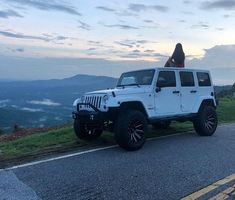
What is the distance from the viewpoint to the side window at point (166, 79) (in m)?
11.2

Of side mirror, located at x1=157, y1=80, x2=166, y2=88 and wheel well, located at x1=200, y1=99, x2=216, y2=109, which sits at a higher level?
side mirror, located at x1=157, y1=80, x2=166, y2=88

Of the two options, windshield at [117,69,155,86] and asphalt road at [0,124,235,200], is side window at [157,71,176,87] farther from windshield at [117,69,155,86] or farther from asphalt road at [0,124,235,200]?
asphalt road at [0,124,235,200]

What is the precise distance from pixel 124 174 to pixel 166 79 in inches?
172

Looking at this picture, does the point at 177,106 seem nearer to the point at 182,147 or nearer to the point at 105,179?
the point at 182,147

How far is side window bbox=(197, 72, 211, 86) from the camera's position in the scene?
41.4ft

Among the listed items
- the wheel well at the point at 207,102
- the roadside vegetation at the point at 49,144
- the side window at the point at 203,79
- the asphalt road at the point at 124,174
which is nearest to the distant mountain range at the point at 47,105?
the roadside vegetation at the point at 49,144

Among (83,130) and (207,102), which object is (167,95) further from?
(83,130)

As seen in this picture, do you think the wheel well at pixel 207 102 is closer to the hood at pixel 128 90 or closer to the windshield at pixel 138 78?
the windshield at pixel 138 78

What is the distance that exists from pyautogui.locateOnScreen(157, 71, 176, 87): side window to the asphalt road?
1764mm

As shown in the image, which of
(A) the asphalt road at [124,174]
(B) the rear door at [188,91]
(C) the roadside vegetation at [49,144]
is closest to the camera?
(A) the asphalt road at [124,174]

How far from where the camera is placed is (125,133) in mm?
9781

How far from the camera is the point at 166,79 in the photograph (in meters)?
11.5

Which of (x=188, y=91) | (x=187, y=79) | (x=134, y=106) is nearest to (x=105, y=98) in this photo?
(x=134, y=106)

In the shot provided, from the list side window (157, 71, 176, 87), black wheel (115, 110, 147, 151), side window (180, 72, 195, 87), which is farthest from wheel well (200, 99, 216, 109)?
black wheel (115, 110, 147, 151)
